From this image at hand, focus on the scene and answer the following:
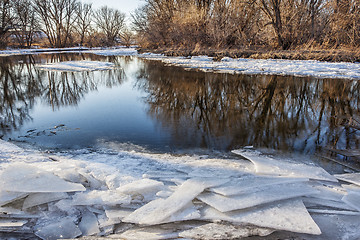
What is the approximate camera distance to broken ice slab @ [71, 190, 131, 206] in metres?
2.17

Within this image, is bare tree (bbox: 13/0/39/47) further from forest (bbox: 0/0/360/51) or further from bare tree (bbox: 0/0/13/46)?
forest (bbox: 0/0/360/51)

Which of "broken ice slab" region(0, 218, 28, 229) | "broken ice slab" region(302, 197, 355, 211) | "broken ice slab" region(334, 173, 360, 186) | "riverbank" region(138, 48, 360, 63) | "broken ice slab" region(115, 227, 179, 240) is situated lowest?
"broken ice slab" region(115, 227, 179, 240)

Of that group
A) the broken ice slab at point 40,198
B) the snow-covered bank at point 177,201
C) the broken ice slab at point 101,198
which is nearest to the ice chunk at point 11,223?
the snow-covered bank at point 177,201

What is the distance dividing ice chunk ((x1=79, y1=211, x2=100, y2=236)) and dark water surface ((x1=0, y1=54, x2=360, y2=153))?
1.67 metres

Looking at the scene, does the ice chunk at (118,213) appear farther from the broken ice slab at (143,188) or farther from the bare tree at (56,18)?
the bare tree at (56,18)

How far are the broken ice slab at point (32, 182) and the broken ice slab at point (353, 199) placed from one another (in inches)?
97.7

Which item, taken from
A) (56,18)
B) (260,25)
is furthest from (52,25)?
(260,25)

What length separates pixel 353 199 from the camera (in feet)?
7.50

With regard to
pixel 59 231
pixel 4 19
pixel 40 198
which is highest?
pixel 4 19

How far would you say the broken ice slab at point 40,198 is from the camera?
2.12 m

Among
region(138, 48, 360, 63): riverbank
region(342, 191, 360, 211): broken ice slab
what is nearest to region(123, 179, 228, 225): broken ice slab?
region(342, 191, 360, 211): broken ice slab

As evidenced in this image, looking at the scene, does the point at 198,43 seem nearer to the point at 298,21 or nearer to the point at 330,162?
the point at 298,21

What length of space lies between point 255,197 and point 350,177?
136 cm

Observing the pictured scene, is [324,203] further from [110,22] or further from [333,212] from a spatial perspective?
[110,22]
